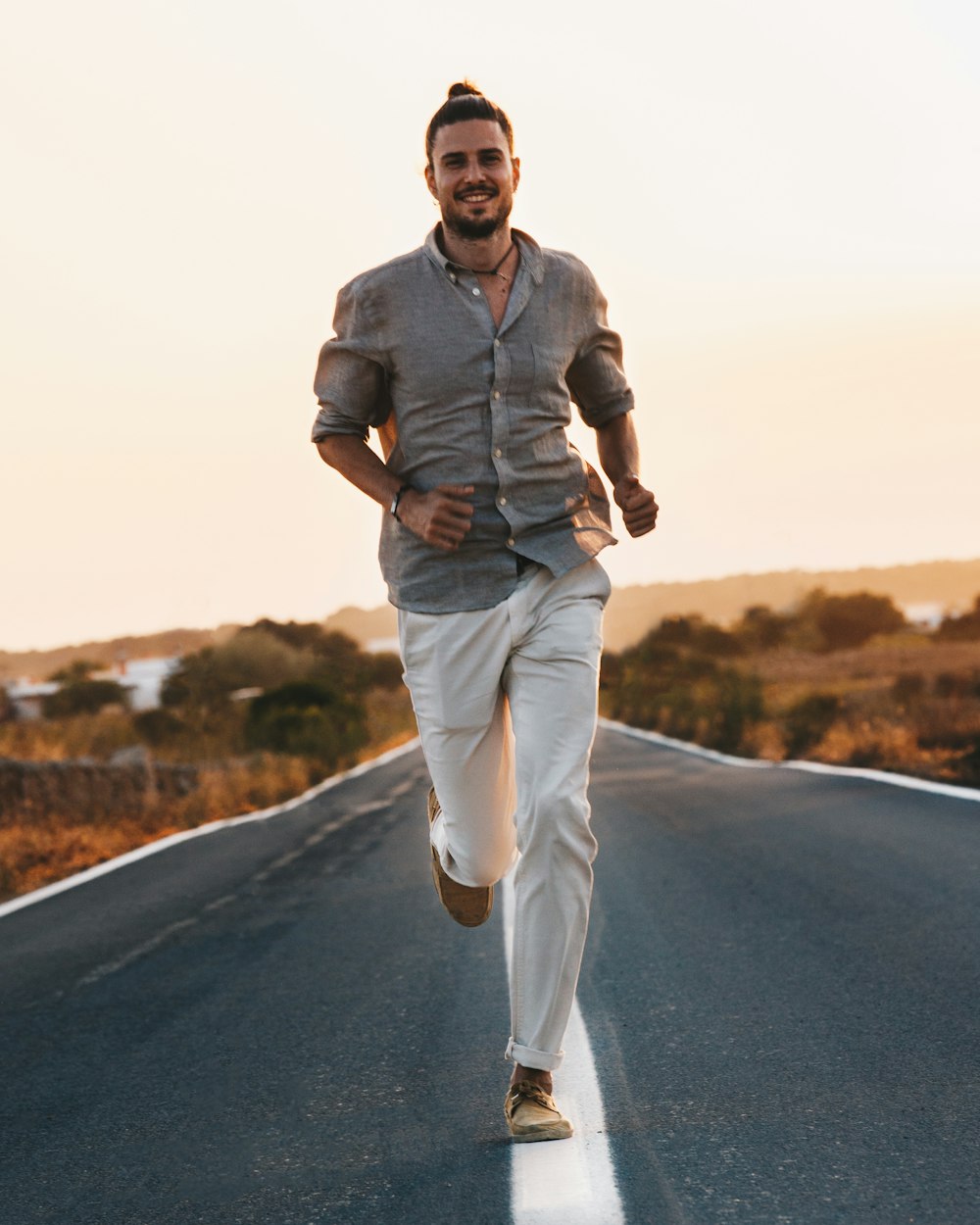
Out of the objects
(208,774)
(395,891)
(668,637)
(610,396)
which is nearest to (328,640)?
(668,637)

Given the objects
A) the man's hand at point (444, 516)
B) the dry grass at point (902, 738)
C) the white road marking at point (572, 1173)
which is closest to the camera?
the white road marking at point (572, 1173)

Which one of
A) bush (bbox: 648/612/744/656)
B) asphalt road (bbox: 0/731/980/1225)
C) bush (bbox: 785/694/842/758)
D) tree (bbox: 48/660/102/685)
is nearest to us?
asphalt road (bbox: 0/731/980/1225)

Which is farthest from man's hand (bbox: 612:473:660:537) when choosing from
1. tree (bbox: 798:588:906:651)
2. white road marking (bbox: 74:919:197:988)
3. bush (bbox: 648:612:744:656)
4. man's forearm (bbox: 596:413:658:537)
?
tree (bbox: 798:588:906:651)

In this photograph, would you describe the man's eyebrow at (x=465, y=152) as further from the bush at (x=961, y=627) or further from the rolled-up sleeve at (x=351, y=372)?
the bush at (x=961, y=627)

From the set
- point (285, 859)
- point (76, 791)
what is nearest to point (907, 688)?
point (76, 791)

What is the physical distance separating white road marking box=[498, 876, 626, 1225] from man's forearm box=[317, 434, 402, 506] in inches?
64.1

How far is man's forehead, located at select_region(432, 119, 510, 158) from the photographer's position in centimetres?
387

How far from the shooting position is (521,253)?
13.1 feet

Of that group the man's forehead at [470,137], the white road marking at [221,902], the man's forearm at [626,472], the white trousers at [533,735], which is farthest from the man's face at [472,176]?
the white road marking at [221,902]

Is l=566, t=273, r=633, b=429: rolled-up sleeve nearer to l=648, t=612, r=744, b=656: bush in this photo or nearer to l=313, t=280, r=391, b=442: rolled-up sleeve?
l=313, t=280, r=391, b=442: rolled-up sleeve

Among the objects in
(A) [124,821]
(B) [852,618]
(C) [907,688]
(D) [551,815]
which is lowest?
(C) [907,688]

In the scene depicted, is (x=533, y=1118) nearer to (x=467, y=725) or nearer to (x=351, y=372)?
(x=467, y=725)

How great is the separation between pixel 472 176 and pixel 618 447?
877mm

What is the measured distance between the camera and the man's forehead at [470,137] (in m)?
3.87
